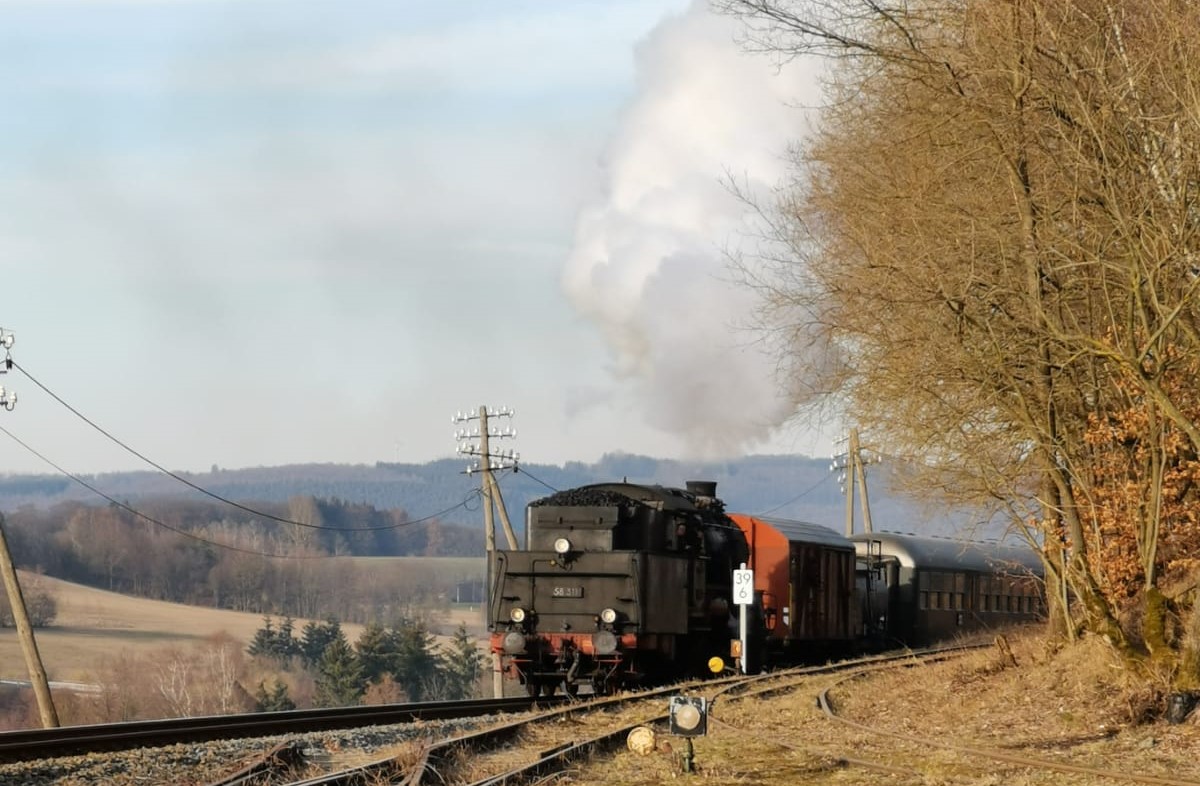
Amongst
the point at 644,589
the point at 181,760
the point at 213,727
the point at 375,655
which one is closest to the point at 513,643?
the point at 644,589

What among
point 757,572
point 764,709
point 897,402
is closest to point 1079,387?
point 897,402

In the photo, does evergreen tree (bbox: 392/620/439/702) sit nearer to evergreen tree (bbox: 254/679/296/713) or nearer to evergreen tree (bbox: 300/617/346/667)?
evergreen tree (bbox: 254/679/296/713)

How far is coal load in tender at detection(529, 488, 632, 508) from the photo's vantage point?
23.4 m

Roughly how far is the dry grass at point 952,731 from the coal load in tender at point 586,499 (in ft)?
12.4

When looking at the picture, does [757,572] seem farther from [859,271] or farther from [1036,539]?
[859,271]

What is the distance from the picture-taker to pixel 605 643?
73.3 ft

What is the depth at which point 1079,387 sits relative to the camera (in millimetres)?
21438

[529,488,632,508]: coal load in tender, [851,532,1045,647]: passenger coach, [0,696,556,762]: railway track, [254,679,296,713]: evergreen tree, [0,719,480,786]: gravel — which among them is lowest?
[254,679,296,713]: evergreen tree

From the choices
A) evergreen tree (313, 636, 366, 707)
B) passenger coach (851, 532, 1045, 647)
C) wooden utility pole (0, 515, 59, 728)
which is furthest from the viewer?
evergreen tree (313, 636, 366, 707)

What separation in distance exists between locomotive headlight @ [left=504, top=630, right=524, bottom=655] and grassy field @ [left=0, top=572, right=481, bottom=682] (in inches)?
3751

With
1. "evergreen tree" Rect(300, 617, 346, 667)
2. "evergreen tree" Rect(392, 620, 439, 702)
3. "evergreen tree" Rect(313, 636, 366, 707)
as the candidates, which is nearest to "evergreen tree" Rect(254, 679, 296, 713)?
"evergreen tree" Rect(313, 636, 366, 707)

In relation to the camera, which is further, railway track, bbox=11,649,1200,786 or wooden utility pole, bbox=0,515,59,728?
wooden utility pole, bbox=0,515,59,728

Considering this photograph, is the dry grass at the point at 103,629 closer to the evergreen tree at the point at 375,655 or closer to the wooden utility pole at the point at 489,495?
the evergreen tree at the point at 375,655

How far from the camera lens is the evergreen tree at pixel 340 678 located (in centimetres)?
9125
